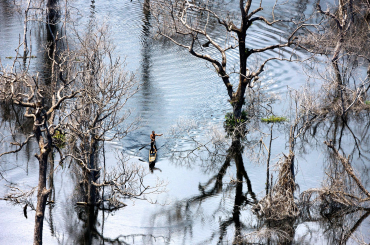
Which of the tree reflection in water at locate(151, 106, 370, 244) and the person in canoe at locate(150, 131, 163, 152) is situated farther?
the person in canoe at locate(150, 131, 163, 152)

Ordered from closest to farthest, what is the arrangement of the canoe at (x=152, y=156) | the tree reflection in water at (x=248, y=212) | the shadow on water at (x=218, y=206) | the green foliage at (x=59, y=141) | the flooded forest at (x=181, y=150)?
1. the flooded forest at (x=181, y=150)
2. the tree reflection in water at (x=248, y=212)
3. the shadow on water at (x=218, y=206)
4. the canoe at (x=152, y=156)
5. the green foliage at (x=59, y=141)

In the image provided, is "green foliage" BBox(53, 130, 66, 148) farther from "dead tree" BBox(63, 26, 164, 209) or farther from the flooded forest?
"dead tree" BBox(63, 26, 164, 209)

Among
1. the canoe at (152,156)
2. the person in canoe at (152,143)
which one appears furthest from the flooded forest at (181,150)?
the person in canoe at (152,143)

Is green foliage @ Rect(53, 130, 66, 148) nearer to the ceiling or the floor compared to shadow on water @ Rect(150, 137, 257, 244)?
nearer to the ceiling

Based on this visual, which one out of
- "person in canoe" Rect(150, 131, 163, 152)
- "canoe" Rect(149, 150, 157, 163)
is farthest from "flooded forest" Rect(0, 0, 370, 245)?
"person in canoe" Rect(150, 131, 163, 152)

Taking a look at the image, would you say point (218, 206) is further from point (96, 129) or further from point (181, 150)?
point (96, 129)

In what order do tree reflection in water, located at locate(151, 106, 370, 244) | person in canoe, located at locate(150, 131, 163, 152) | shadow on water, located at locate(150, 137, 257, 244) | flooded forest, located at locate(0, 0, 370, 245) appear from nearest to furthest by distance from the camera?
flooded forest, located at locate(0, 0, 370, 245), tree reflection in water, located at locate(151, 106, 370, 244), shadow on water, located at locate(150, 137, 257, 244), person in canoe, located at locate(150, 131, 163, 152)

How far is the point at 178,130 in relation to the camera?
3225cm

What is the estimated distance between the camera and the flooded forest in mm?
22656

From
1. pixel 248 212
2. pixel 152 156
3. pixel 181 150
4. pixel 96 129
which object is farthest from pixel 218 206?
pixel 96 129

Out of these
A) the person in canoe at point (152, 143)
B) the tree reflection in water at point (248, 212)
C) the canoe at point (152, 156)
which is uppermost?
the person in canoe at point (152, 143)

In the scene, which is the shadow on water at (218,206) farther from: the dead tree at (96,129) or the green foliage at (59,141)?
the green foliage at (59,141)

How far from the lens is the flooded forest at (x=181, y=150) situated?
74.3 ft

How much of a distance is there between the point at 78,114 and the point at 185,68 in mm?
18432
